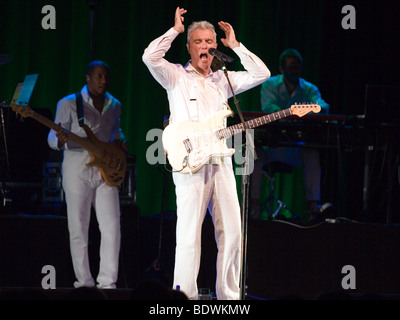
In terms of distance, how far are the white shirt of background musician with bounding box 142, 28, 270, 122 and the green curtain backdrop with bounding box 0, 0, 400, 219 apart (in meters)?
3.42

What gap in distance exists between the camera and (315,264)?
6.49 meters

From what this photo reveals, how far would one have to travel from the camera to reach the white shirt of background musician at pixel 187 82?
5.10 metres

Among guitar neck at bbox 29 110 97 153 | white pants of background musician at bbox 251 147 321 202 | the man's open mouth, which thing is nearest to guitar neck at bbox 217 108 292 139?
the man's open mouth

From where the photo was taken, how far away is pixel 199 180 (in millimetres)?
5016

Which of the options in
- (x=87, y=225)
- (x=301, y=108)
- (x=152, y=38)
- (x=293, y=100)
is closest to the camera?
(x=301, y=108)

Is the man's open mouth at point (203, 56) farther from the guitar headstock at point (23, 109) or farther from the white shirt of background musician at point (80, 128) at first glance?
the guitar headstock at point (23, 109)

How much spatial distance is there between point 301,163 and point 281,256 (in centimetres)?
181

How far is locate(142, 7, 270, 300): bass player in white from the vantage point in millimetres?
5008

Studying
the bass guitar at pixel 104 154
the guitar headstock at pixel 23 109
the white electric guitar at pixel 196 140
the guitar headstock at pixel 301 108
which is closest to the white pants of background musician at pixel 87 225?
the bass guitar at pixel 104 154

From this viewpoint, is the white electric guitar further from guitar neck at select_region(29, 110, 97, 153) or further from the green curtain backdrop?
the green curtain backdrop

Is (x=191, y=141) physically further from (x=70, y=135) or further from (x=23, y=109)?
(x=23, y=109)

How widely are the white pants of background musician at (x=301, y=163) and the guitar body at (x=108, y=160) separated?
1620 millimetres

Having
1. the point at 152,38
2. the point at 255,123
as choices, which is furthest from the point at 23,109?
the point at 152,38

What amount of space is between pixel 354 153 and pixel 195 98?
4283mm
